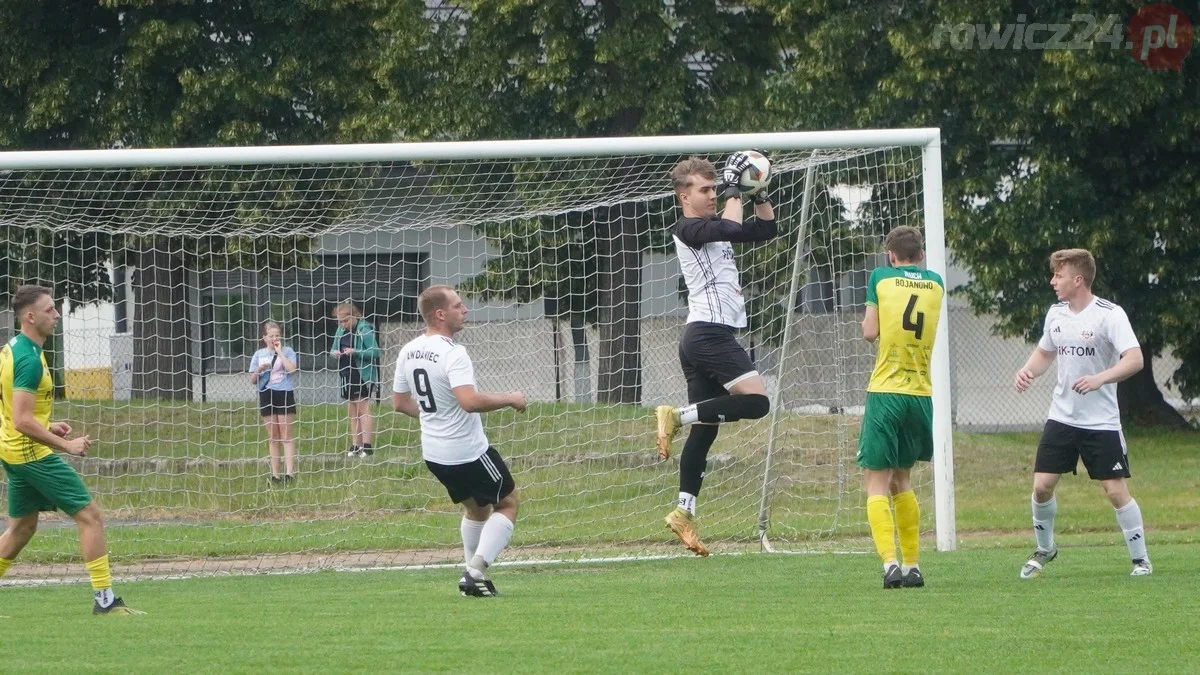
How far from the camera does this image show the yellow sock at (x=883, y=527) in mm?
7984

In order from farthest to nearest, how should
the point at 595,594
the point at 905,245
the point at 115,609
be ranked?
1. the point at 595,594
2. the point at 905,245
3. the point at 115,609

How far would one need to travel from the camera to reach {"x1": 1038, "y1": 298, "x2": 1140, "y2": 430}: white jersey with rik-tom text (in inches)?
335

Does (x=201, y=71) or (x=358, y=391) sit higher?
(x=201, y=71)

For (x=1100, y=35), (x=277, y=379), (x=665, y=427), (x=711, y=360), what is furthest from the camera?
(x=1100, y=35)

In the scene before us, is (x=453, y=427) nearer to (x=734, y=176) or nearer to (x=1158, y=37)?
(x=734, y=176)

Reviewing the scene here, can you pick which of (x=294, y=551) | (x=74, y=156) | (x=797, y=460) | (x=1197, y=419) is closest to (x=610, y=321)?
(x=797, y=460)

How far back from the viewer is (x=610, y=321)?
563 inches

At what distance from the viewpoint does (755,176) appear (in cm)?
875

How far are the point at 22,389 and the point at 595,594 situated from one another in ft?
10.9

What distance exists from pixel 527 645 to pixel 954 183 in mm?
14514

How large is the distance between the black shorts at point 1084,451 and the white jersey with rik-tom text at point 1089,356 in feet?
0.15

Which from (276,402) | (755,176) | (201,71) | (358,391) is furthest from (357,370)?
(201,71)

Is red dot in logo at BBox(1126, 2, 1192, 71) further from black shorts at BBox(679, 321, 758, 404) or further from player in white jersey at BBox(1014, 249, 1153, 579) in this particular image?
black shorts at BBox(679, 321, 758, 404)

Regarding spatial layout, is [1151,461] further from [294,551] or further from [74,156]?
[74,156]
